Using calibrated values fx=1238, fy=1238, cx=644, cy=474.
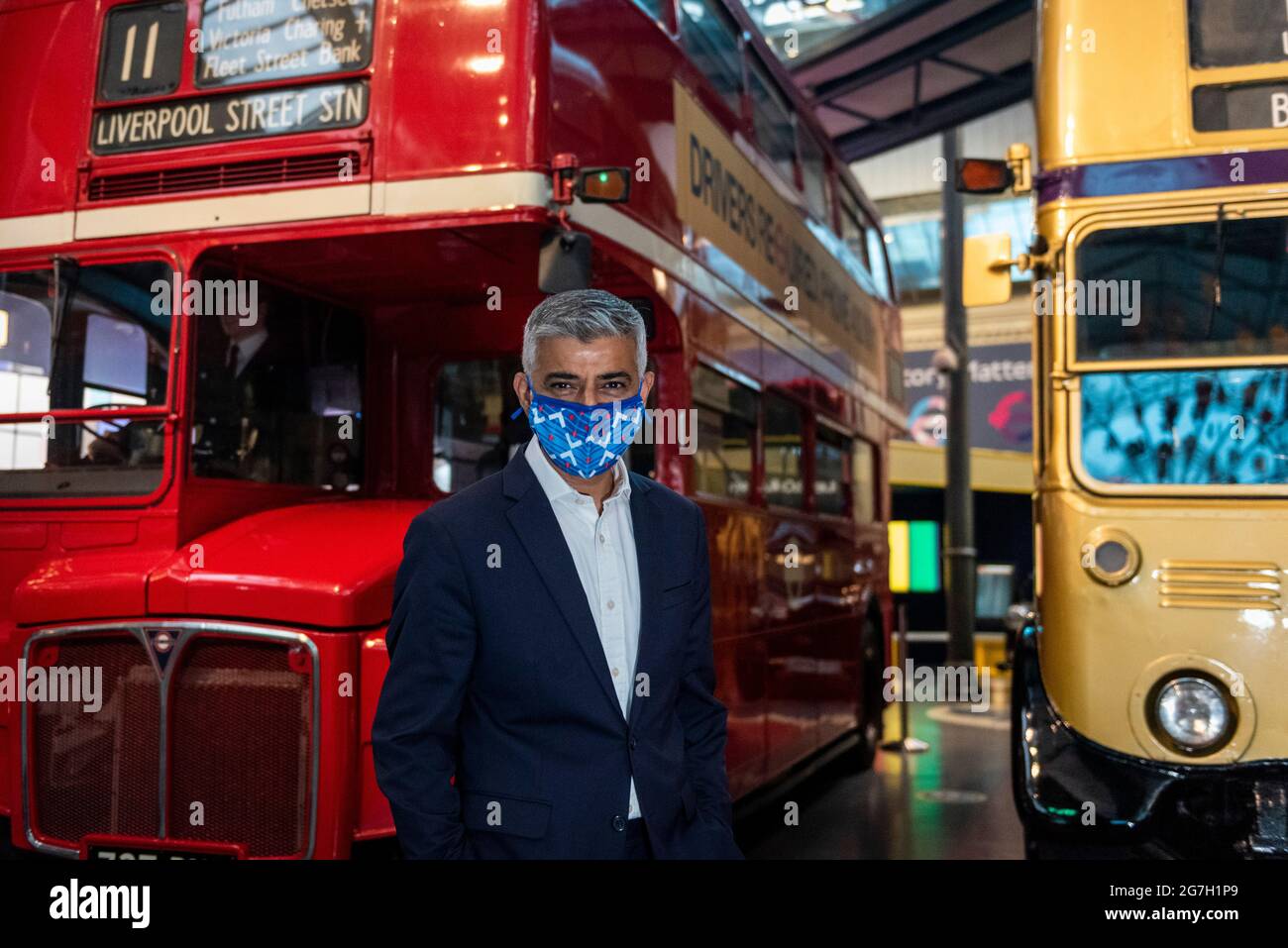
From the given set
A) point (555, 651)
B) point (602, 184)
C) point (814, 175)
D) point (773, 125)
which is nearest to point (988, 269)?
point (602, 184)

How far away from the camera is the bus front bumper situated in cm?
384

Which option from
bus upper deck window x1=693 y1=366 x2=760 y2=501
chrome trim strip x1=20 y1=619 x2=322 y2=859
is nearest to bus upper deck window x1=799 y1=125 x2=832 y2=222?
bus upper deck window x1=693 y1=366 x2=760 y2=501

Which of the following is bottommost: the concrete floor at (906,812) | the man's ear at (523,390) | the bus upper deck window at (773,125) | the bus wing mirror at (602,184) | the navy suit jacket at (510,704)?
the concrete floor at (906,812)

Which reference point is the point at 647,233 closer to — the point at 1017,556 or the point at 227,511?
the point at 227,511

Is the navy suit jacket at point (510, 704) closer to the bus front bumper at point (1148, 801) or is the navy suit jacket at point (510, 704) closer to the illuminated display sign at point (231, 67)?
the bus front bumper at point (1148, 801)

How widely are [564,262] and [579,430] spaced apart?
181 cm

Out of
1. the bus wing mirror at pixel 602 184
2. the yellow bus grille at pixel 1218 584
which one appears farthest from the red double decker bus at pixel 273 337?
the yellow bus grille at pixel 1218 584

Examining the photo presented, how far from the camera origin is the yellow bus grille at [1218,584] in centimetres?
407

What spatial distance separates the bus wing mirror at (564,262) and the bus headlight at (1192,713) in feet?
7.66

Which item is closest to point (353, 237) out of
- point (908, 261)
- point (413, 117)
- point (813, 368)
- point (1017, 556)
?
point (413, 117)

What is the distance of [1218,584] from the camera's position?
4.11m

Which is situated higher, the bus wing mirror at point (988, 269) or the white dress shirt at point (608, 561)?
the bus wing mirror at point (988, 269)

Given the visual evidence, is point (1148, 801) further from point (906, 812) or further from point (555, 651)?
point (906, 812)

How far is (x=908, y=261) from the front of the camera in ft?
90.4
